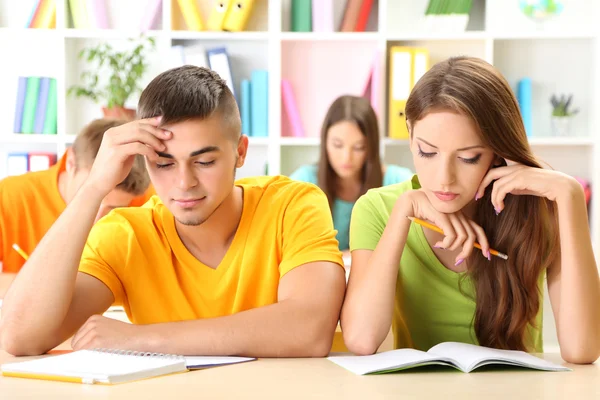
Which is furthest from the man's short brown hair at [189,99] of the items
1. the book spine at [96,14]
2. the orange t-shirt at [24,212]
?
the book spine at [96,14]

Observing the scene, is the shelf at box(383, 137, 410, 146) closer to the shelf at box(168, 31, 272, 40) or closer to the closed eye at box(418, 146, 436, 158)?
the shelf at box(168, 31, 272, 40)

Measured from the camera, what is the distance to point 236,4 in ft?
14.5

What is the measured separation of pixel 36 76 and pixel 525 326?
364cm

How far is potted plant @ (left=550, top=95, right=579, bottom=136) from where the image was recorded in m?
4.43

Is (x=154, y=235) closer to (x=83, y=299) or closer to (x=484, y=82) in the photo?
(x=83, y=299)

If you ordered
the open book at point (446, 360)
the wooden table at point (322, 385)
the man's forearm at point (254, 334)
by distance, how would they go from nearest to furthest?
the wooden table at point (322, 385), the open book at point (446, 360), the man's forearm at point (254, 334)

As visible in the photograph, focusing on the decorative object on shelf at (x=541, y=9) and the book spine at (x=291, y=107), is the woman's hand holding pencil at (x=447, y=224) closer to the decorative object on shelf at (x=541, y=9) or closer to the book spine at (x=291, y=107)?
the book spine at (x=291, y=107)

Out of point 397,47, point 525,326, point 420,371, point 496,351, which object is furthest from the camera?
point 397,47

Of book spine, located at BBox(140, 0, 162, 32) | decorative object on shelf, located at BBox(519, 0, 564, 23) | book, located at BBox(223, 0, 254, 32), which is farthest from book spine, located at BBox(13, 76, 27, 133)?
decorative object on shelf, located at BBox(519, 0, 564, 23)

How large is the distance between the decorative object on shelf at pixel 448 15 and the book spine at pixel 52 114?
2091 mm

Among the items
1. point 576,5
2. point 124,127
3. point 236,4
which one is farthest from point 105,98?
point 124,127

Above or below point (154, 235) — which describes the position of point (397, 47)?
above

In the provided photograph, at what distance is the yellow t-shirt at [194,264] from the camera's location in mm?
1806

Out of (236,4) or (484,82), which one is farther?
(236,4)
